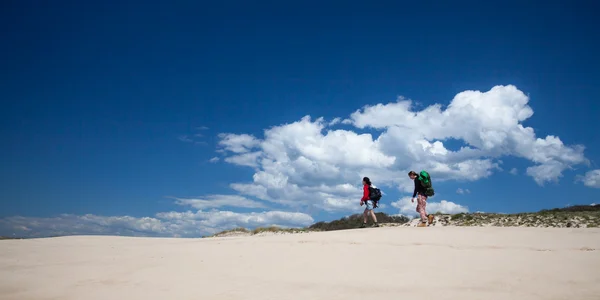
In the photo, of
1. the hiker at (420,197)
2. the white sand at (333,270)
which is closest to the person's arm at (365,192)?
the hiker at (420,197)

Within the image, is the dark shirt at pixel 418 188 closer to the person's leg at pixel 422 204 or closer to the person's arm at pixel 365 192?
the person's leg at pixel 422 204

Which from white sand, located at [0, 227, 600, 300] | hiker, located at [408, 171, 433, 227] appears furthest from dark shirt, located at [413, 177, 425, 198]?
white sand, located at [0, 227, 600, 300]

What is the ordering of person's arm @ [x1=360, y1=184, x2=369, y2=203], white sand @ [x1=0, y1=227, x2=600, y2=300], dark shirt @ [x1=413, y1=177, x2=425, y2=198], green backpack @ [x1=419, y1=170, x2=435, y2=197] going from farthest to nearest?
person's arm @ [x1=360, y1=184, x2=369, y2=203] < dark shirt @ [x1=413, y1=177, x2=425, y2=198] < green backpack @ [x1=419, y1=170, x2=435, y2=197] < white sand @ [x1=0, y1=227, x2=600, y2=300]

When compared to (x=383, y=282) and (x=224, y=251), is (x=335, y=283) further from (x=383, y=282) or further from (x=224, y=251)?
(x=224, y=251)

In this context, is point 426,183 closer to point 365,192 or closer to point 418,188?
point 418,188

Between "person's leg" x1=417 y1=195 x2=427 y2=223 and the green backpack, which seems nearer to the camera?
the green backpack

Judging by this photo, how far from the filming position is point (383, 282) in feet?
14.3

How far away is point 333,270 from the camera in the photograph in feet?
16.9

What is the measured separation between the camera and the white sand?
4020 mm

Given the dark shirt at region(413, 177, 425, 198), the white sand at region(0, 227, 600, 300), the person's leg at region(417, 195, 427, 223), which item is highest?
the dark shirt at region(413, 177, 425, 198)

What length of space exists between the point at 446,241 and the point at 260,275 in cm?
409

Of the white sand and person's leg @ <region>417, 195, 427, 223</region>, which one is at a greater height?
person's leg @ <region>417, 195, 427, 223</region>

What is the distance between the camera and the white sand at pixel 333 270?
402 cm

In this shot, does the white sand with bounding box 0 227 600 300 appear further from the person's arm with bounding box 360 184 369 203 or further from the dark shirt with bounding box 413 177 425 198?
the person's arm with bounding box 360 184 369 203
